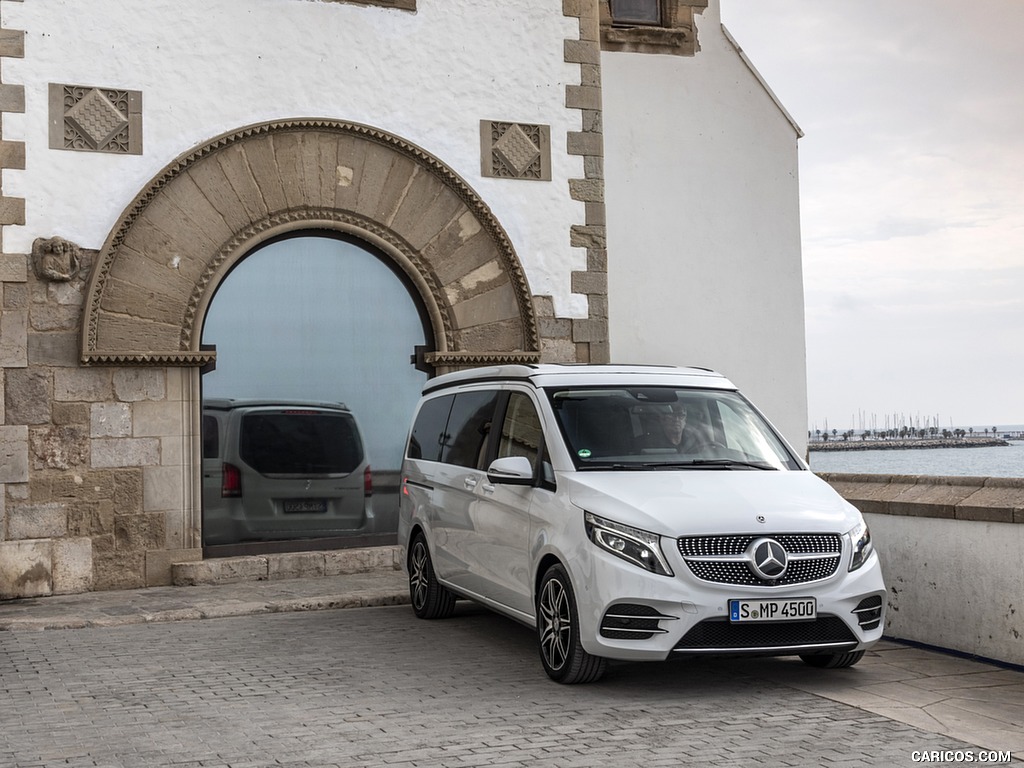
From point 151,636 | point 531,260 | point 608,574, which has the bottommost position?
point 151,636

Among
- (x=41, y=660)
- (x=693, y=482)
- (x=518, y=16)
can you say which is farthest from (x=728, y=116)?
(x=41, y=660)

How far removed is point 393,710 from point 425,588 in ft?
11.1

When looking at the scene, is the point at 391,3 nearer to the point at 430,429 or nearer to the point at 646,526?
the point at 430,429

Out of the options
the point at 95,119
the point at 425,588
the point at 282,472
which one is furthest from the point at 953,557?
the point at 95,119

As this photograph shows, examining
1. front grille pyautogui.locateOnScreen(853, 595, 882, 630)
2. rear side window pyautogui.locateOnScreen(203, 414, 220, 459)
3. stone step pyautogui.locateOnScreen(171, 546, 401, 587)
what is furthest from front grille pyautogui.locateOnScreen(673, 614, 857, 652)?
rear side window pyautogui.locateOnScreen(203, 414, 220, 459)

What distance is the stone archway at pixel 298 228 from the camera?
12148 millimetres

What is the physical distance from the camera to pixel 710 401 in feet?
28.5

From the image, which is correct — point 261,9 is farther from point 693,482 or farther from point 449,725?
point 449,725

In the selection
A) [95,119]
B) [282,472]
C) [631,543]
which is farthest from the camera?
[282,472]

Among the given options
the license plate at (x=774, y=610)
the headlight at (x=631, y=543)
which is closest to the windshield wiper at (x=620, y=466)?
the headlight at (x=631, y=543)

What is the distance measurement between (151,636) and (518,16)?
25.8ft

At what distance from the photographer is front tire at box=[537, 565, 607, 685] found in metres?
7.31

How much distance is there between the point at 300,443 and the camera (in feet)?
42.4

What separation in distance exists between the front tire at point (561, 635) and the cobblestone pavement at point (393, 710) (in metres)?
0.10
